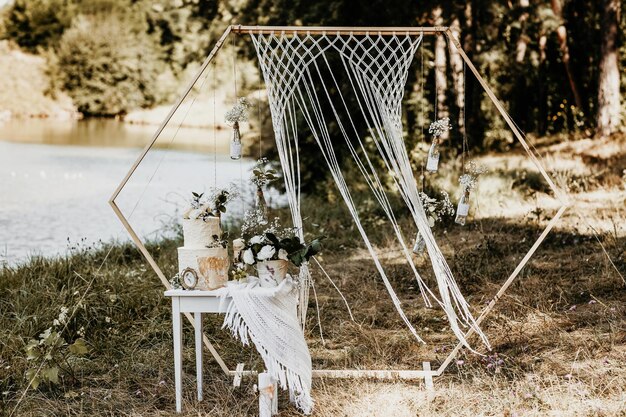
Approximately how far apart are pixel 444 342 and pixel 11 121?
2612cm

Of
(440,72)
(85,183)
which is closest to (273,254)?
(440,72)

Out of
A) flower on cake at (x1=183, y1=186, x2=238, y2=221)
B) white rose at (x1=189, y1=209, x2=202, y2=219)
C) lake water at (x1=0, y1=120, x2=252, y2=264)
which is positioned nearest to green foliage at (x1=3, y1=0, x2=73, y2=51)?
lake water at (x1=0, y1=120, x2=252, y2=264)

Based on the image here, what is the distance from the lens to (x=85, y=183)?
13.7m

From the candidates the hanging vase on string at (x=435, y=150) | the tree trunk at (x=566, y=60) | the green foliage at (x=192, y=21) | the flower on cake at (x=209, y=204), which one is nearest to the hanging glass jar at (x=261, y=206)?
the flower on cake at (x=209, y=204)

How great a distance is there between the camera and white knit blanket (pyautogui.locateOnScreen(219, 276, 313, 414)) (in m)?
3.33

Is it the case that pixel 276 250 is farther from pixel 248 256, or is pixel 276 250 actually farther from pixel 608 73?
pixel 608 73

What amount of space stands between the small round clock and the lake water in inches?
54.8

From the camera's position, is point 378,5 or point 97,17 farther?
point 97,17

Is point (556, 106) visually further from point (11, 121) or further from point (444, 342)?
point (11, 121)

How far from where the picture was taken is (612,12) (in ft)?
32.2

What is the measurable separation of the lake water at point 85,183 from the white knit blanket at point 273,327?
61.6 inches

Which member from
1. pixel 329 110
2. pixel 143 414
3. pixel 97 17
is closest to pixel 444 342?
pixel 143 414

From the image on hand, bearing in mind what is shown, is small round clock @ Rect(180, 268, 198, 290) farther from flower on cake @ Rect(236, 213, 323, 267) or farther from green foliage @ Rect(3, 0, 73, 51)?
green foliage @ Rect(3, 0, 73, 51)

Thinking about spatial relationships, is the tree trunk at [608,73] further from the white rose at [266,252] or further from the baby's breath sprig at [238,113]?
the white rose at [266,252]
